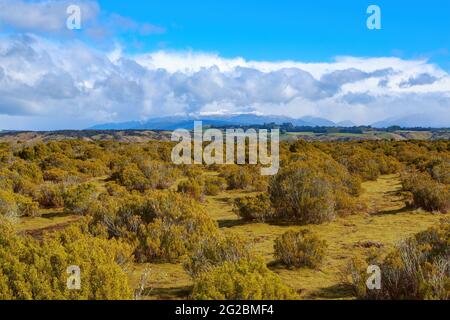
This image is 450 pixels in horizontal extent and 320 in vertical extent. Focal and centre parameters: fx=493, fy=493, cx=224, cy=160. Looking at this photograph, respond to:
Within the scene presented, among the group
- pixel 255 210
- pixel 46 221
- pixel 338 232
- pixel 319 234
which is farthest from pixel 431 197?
pixel 46 221

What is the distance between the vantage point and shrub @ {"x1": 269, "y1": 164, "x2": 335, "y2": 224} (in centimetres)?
1491

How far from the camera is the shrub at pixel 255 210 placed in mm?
15312

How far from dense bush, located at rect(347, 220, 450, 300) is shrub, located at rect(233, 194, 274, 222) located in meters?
6.87

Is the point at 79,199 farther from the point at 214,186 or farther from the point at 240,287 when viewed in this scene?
the point at 240,287

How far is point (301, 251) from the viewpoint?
401 inches

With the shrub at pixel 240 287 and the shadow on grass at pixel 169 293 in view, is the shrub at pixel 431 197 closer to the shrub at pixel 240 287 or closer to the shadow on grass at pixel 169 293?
the shadow on grass at pixel 169 293

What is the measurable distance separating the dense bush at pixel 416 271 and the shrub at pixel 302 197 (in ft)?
20.9

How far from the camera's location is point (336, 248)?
39.1 feet

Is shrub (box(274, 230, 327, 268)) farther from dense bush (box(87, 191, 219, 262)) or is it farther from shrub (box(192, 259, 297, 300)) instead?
shrub (box(192, 259, 297, 300))

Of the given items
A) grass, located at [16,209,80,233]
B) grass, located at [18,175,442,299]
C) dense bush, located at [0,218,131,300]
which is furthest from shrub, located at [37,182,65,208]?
dense bush, located at [0,218,131,300]

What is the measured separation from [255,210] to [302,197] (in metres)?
1.51
